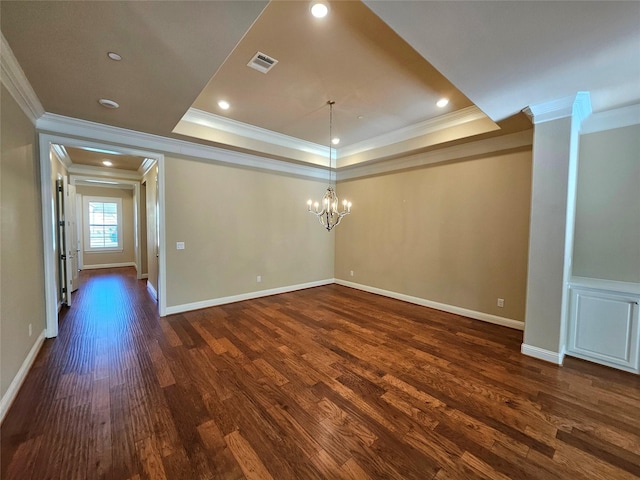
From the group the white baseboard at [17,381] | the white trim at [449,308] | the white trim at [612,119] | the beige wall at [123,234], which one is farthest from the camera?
the beige wall at [123,234]

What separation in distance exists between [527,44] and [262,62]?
232 cm

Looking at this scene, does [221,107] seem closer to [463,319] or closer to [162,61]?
[162,61]

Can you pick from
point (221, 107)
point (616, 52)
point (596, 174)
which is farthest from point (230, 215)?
point (596, 174)

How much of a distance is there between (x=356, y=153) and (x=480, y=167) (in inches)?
93.6

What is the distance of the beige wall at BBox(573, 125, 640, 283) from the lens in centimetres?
302

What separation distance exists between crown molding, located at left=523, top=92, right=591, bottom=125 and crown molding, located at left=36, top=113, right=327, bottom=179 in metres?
4.10

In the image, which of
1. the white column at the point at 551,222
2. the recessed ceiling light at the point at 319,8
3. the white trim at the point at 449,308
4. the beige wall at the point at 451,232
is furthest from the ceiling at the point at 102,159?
the white column at the point at 551,222

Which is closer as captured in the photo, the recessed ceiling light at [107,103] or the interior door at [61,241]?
the recessed ceiling light at [107,103]

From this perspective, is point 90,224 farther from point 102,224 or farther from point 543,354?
point 543,354

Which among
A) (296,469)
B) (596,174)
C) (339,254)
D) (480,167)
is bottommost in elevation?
(296,469)

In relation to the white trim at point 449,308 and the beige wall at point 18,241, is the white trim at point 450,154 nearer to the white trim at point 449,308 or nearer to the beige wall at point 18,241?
the white trim at point 449,308

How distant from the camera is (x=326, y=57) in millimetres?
2623

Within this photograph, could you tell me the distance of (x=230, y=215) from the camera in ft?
16.4

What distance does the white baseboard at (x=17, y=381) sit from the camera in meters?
2.05
